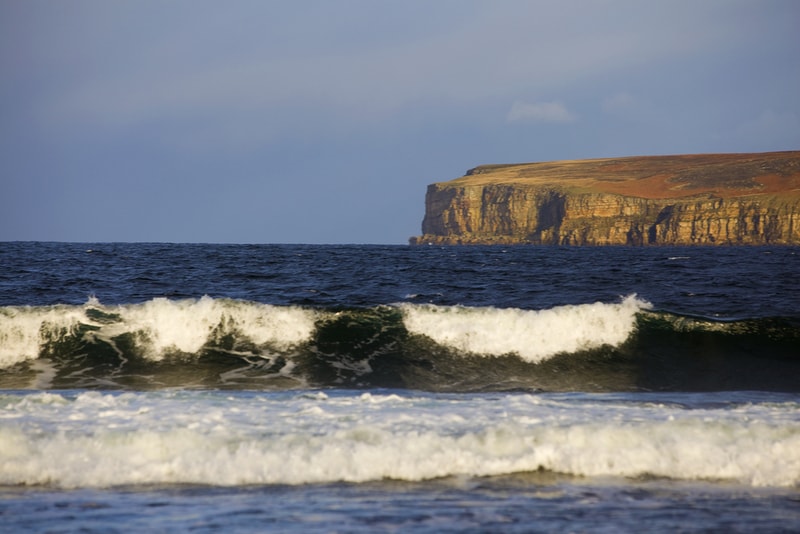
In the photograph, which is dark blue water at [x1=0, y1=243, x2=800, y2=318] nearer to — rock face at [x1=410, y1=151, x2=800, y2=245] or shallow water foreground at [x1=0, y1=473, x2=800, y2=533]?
shallow water foreground at [x1=0, y1=473, x2=800, y2=533]

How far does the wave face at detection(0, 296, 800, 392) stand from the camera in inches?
601

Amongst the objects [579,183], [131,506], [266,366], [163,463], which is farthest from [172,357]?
[579,183]

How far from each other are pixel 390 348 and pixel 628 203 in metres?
121

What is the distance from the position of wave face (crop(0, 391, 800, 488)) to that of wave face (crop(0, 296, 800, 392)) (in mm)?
4098

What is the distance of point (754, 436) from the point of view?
365 inches

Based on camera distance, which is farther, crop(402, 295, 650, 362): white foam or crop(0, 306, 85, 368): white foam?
crop(402, 295, 650, 362): white foam

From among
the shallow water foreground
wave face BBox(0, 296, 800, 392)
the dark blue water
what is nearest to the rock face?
the dark blue water

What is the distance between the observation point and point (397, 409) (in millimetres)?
10875

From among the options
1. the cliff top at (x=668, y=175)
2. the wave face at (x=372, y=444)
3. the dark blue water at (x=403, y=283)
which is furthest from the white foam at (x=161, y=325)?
the cliff top at (x=668, y=175)

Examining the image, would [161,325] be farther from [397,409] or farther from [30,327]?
[397,409]

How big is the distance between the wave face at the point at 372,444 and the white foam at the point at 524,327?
243 inches

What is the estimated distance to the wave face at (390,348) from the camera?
50.1ft

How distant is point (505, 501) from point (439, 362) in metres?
9.07

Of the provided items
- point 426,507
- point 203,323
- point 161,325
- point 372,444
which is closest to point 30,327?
point 161,325
